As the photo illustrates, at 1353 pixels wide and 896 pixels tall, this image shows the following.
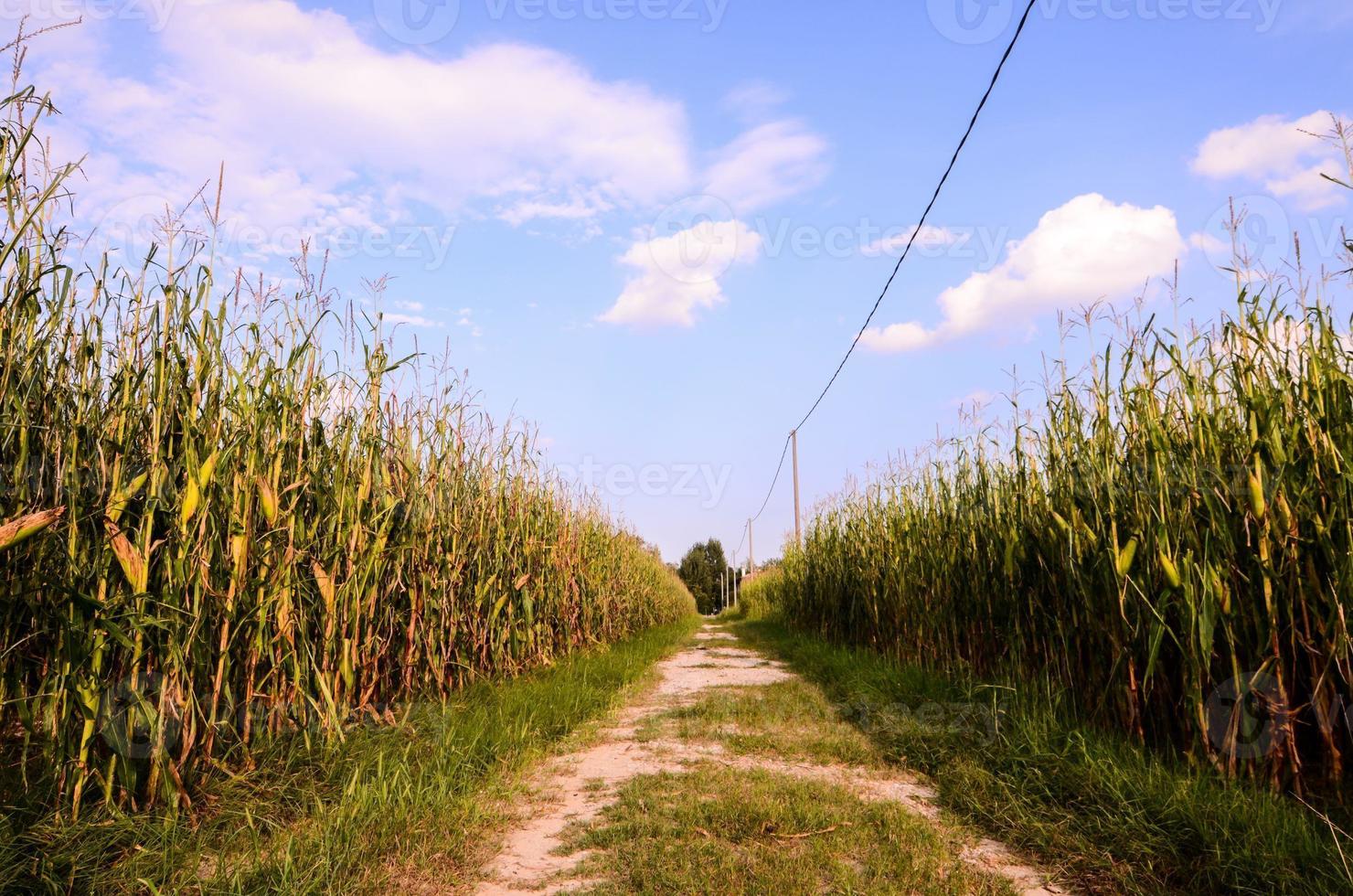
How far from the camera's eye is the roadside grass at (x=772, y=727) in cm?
434

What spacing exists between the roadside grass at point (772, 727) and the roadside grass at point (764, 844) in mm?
742

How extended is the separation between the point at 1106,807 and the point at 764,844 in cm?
142

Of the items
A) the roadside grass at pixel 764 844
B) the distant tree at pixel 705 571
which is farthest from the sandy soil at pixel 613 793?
the distant tree at pixel 705 571

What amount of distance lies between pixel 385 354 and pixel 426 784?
241 cm

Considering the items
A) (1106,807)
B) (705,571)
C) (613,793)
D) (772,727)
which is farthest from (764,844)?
(705,571)

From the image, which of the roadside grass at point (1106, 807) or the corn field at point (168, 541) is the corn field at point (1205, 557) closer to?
the roadside grass at point (1106, 807)

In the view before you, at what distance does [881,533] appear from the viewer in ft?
28.3

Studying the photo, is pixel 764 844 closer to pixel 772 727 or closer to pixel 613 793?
pixel 613 793

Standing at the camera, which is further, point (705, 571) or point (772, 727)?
point (705, 571)

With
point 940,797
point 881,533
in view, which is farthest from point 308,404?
point 881,533

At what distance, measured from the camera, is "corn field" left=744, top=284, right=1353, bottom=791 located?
116 inches

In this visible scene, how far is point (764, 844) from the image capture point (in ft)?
9.39

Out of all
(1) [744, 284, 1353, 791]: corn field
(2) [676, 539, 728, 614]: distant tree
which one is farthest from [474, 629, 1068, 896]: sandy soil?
(2) [676, 539, 728, 614]: distant tree

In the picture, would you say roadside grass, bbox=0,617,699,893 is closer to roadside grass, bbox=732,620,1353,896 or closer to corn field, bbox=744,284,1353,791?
roadside grass, bbox=732,620,1353,896
